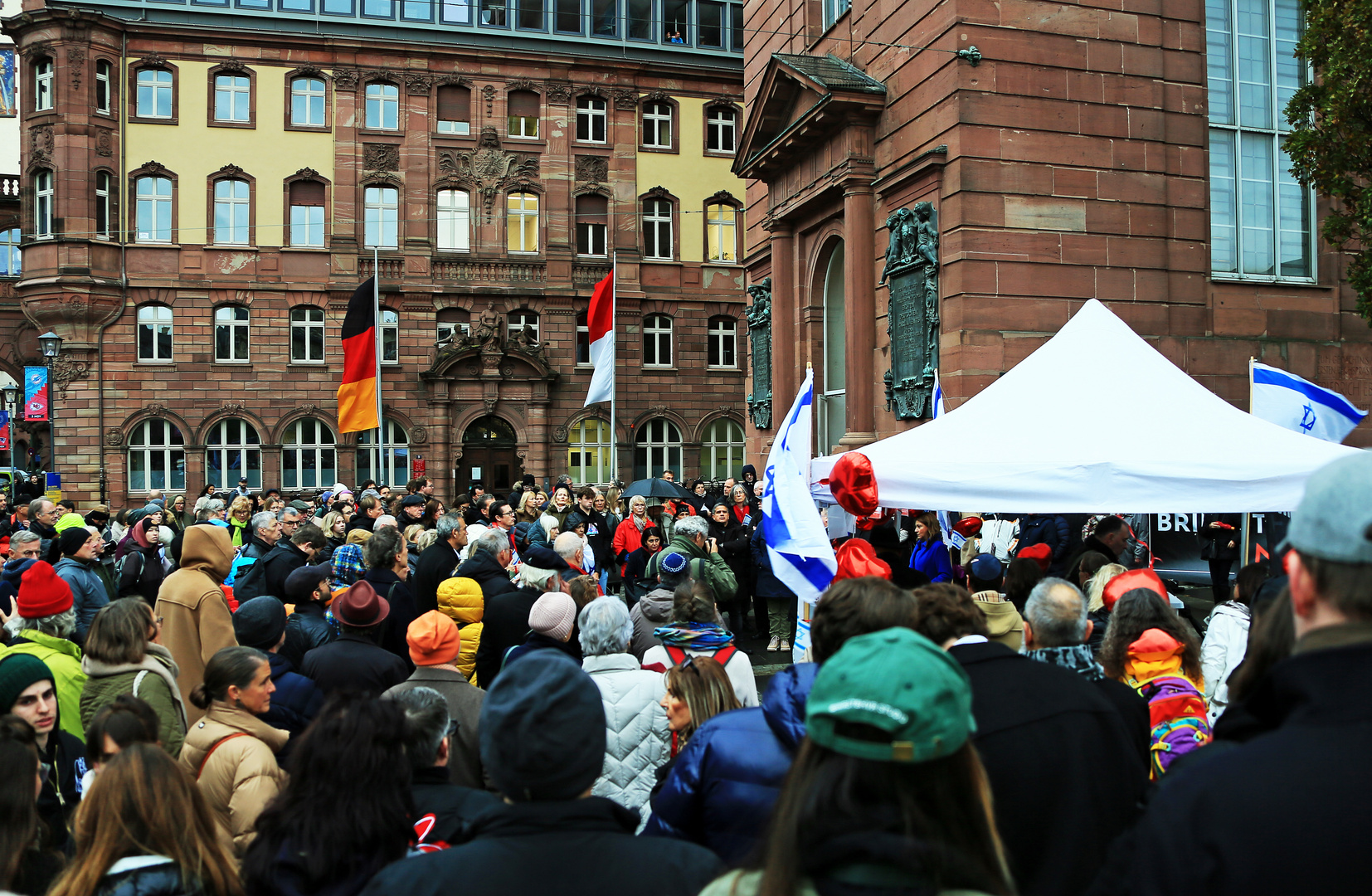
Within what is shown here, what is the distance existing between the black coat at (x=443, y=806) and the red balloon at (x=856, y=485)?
13.5 feet

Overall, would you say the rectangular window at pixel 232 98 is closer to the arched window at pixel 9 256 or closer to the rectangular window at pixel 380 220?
the rectangular window at pixel 380 220

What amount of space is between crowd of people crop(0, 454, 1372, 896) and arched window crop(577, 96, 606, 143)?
100ft

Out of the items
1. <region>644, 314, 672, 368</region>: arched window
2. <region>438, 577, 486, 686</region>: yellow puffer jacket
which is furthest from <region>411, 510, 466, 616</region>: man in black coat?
<region>644, 314, 672, 368</region>: arched window

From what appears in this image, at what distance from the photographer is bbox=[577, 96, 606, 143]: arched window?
3497cm

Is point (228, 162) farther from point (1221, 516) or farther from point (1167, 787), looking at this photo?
point (1167, 787)

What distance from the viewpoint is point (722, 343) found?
1423 inches

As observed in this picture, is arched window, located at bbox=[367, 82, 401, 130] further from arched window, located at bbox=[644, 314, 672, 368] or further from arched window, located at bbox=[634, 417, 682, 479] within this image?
arched window, located at bbox=[634, 417, 682, 479]

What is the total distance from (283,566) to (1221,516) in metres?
10.5

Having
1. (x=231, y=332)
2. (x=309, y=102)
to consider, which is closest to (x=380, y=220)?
(x=309, y=102)

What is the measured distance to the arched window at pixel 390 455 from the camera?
32.7 m

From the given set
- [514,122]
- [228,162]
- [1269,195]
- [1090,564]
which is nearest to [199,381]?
[228,162]

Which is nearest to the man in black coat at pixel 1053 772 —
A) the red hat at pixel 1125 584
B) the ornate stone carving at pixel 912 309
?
the red hat at pixel 1125 584

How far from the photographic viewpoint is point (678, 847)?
211 cm

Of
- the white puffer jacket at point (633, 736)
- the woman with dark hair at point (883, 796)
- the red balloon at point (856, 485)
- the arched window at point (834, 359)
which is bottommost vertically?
the white puffer jacket at point (633, 736)
